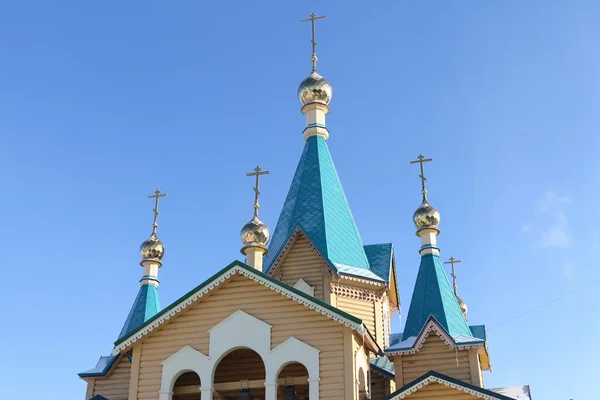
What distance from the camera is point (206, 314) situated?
16516 mm

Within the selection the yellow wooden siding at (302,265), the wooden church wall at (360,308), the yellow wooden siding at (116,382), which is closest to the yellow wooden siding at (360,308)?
the wooden church wall at (360,308)

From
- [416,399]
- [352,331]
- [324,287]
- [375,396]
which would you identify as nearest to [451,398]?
[416,399]

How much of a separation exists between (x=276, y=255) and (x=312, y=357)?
5779mm

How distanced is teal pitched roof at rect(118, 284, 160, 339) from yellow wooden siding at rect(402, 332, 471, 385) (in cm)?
784

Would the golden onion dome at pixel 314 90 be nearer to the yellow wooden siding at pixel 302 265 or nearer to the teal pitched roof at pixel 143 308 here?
the yellow wooden siding at pixel 302 265

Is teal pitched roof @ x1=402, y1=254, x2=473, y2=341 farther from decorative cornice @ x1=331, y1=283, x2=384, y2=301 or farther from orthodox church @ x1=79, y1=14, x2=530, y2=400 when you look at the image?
decorative cornice @ x1=331, y1=283, x2=384, y2=301

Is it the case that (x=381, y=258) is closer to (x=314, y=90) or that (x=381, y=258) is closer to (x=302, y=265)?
(x=302, y=265)

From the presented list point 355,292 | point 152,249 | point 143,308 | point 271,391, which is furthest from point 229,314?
point 152,249

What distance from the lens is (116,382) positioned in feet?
66.0

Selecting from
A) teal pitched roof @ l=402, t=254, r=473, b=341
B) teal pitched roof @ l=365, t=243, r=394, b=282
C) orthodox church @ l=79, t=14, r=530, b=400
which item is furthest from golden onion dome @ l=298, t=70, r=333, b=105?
teal pitched roof @ l=402, t=254, r=473, b=341

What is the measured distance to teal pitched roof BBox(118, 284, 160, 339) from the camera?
21.8m

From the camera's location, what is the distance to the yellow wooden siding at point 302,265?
800 inches

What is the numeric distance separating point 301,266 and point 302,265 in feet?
0.13

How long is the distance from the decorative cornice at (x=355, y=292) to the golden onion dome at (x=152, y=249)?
250 inches
